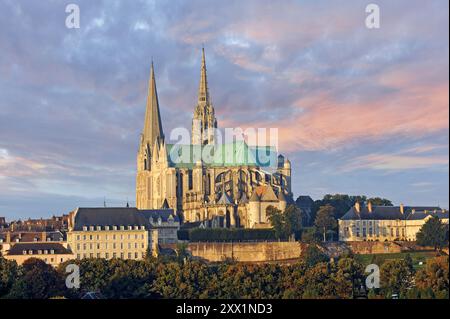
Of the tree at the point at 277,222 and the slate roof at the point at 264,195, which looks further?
the slate roof at the point at 264,195

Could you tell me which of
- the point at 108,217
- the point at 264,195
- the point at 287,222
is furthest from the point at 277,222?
the point at 108,217

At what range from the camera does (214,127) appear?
144m

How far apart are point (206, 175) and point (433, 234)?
40.4 m

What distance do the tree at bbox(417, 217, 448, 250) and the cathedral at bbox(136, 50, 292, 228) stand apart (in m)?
19.8

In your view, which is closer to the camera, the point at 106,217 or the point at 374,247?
the point at 106,217

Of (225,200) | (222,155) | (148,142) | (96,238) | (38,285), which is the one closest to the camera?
(38,285)

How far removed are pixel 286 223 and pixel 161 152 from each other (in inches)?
1383

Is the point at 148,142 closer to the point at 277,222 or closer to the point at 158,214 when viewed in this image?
the point at 158,214

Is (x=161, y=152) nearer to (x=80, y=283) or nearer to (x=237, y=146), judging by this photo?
(x=237, y=146)

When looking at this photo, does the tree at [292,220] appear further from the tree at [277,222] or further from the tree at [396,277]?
the tree at [396,277]

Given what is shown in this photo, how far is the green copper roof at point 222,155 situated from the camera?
13438 cm

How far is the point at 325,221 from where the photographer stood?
111750 millimetres

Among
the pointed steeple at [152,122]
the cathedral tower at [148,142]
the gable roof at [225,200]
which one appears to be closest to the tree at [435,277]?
the gable roof at [225,200]
